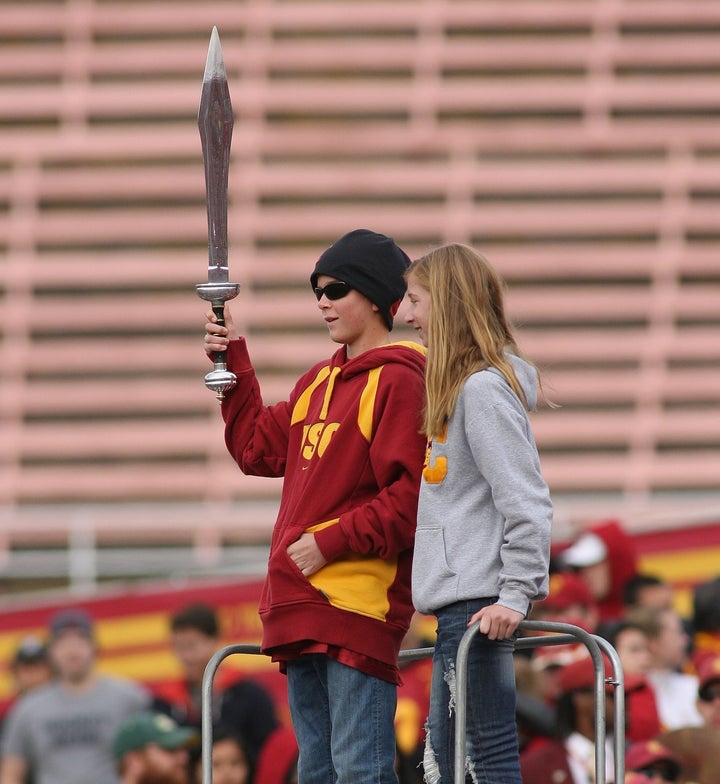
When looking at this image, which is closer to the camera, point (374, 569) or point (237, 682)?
point (374, 569)

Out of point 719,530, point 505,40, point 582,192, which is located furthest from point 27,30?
point 719,530

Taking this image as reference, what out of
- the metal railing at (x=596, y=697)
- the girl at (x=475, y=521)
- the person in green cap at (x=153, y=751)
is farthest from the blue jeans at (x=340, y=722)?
the person in green cap at (x=153, y=751)

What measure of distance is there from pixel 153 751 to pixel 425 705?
1.09 meters

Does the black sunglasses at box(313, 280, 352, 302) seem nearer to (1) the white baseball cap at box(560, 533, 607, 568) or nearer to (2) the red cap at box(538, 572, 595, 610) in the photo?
(2) the red cap at box(538, 572, 595, 610)

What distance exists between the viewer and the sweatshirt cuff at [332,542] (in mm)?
3641

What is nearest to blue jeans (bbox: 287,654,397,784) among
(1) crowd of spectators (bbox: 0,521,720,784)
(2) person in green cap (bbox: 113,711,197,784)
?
(1) crowd of spectators (bbox: 0,521,720,784)

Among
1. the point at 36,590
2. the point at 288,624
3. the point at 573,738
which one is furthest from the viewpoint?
the point at 36,590

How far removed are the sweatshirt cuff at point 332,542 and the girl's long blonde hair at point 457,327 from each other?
29cm

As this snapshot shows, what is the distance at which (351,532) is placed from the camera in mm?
3625

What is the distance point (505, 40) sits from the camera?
1523cm

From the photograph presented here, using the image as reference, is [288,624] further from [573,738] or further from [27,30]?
[27,30]

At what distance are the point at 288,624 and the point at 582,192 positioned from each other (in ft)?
37.6

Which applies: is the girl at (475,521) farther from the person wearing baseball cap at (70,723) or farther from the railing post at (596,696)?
the person wearing baseball cap at (70,723)

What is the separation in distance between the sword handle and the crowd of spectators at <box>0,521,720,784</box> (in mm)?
820
